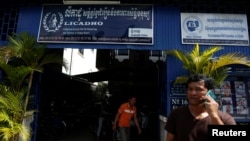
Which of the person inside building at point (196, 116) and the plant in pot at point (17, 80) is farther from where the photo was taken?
the plant in pot at point (17, 80)

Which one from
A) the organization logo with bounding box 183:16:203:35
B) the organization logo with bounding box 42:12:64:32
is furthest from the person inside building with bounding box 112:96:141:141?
the organization logo with bounding box 42:12:64:32

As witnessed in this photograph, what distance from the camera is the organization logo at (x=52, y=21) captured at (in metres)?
7.49

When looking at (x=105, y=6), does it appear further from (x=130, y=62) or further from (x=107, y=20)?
(x=130, y=62)

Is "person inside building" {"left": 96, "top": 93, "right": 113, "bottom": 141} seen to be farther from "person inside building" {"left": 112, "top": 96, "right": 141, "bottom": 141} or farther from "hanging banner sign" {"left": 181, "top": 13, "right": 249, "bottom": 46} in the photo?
"hanging banner sign" {"left": 181, "top": 13, "right": 249, "bottom": 46}

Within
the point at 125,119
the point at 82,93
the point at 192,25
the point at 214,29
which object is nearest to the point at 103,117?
the point at 125,119

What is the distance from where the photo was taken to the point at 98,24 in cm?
743

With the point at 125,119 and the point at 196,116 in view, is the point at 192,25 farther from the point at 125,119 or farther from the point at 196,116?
the point at 196,116

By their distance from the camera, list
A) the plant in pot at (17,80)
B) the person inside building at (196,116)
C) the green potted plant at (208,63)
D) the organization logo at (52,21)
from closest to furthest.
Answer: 1. the person inside building at (196,116)
2. the plant in pot at (17,80)
3. the green potted plant at (208,63)
4. the organization logo at (52,21)

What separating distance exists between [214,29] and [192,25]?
63cm

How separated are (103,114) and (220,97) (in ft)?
14.7

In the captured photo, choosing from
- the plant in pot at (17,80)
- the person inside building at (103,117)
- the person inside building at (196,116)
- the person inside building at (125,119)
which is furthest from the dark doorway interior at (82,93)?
the person inside building at (196,116)

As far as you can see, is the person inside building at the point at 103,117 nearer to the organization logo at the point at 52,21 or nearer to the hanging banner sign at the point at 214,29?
the organization logo at the point at 52,21

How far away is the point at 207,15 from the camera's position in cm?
746

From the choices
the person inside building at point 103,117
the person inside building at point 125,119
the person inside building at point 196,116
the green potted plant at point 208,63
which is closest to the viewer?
the person inside building at point 196,116
